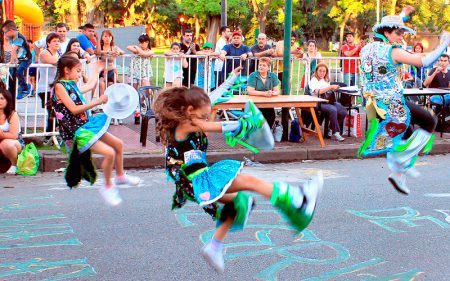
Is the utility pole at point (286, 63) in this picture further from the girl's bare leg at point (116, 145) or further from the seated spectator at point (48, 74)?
the girl's bare leg at point (116, 145)

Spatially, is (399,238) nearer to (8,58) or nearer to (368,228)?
(368,228)

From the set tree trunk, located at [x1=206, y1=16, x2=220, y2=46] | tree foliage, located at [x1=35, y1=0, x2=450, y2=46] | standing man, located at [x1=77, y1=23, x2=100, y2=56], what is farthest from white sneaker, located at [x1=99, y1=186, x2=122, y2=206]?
tree foliage, located at [x1=35, y1=0, x2=450, y2=46]

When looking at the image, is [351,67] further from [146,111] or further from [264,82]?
[146,111]

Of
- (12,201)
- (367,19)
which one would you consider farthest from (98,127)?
(367,19)

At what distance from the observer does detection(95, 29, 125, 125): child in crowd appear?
1115 centimetres

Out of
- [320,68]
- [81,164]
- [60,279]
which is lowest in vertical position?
[60,279]

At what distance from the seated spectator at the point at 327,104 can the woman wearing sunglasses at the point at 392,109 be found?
432cm

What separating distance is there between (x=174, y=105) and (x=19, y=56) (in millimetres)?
6540

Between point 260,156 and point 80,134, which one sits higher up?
point 80,134

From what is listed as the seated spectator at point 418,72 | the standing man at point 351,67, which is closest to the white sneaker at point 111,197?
the standing man at point 351,67

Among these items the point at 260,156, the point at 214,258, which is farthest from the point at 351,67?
the point at 214,258

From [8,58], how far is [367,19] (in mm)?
58302

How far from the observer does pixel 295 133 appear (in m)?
10.9

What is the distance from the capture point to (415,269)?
4961mm
